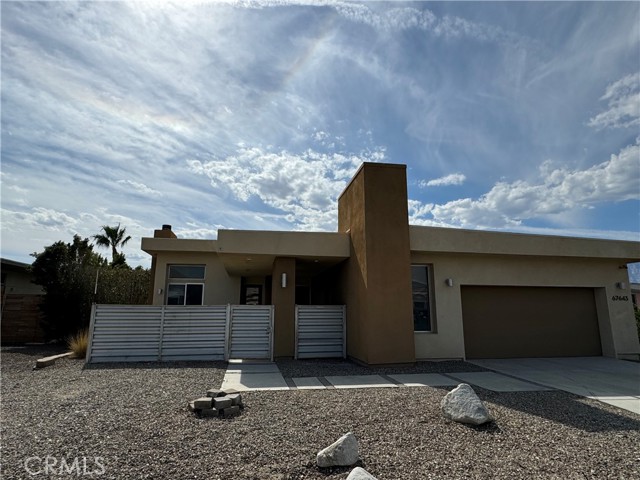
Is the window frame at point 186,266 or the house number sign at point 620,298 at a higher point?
the window frame at point 186,266

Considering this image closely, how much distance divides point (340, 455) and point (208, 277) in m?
12.0

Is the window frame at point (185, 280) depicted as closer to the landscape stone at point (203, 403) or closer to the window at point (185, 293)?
the window at point (185, 293)

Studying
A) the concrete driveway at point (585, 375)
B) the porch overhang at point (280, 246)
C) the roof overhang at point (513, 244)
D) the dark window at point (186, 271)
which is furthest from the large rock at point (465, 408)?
the dark window at point (186, 271)

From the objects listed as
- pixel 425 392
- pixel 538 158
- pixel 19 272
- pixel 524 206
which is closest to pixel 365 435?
pixel 425 392

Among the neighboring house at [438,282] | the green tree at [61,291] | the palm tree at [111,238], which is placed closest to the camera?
the neighboring house at [438,282]

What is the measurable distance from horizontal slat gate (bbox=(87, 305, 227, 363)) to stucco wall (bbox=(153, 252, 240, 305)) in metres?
3.92

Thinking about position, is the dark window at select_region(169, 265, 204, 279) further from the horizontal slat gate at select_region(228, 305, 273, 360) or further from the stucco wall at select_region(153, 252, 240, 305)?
the horizontal slat gate at select_region(228, 305, 273, 360)

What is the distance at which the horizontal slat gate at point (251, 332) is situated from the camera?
10.5 meters

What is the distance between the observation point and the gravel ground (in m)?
3.58

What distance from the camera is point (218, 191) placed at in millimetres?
12625

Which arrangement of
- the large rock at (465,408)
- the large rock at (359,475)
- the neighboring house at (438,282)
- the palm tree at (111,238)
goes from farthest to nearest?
the palm tree at (111,238), the neighboring house at (438,282), the large rock at (465,408), the large rock at (359,475)

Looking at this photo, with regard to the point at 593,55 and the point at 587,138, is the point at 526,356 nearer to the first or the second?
the point at 587,138

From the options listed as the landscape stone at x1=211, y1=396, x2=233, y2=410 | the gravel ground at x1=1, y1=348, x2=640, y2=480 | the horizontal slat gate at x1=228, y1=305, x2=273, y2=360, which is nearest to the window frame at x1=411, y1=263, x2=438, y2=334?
the gravel ground at x1=1, y1=348, x2=640, y2=480

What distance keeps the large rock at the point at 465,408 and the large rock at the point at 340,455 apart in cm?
191
